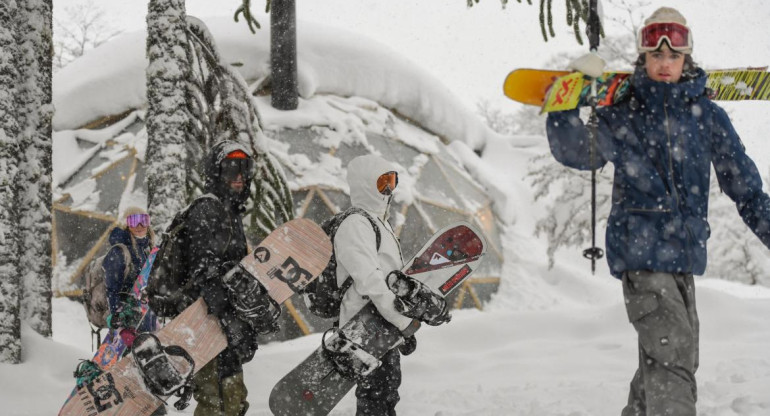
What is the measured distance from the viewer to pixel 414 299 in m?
3.12

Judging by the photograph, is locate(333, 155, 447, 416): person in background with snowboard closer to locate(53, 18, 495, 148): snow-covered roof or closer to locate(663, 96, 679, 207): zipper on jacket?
locate(663, 96, 679, 207): zipper on jacket

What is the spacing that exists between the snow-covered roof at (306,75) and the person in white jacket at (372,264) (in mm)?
6710

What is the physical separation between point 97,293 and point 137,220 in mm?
625

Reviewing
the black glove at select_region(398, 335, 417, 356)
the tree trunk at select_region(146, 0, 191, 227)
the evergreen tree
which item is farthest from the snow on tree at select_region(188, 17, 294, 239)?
the black glove at select_region(398, 335, 417, 356)

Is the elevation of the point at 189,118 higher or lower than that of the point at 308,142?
higher

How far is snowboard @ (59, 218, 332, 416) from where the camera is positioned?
3.36 m

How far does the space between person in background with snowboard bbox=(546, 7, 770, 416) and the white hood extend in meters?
0.93

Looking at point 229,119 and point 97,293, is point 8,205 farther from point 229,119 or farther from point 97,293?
point 229,119

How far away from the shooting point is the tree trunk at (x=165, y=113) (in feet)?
18.7

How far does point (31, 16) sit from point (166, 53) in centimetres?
109

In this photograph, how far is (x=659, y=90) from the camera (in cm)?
290

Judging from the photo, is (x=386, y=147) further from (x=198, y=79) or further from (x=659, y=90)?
(x=659, y=90)

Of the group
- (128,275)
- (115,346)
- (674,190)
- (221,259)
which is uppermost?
(674,190)

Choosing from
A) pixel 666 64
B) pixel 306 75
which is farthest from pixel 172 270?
pixel 306 75
